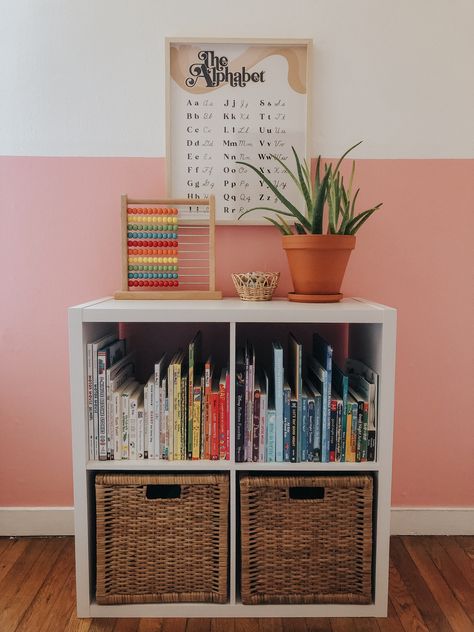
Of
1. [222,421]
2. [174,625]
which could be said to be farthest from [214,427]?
[174,625]

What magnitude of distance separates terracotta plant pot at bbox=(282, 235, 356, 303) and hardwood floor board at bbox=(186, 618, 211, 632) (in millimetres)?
988

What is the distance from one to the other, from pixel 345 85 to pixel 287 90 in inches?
8.2

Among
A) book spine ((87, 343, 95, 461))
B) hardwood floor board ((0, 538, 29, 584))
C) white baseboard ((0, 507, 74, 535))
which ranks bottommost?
hardwood floor board ((0, 538, 29, 584))

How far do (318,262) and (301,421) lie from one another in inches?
19.1

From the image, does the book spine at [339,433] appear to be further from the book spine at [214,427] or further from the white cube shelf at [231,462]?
the book spine at [214,427]

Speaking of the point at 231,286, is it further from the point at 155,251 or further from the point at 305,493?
the point at 305,493

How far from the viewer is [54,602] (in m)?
1.61

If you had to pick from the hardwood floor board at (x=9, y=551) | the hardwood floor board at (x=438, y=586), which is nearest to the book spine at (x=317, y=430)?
the hardwood floor board at (x=438, y=586)

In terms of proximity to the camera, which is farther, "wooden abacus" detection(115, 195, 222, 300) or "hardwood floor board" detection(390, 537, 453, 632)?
"wooden abacus" detection(115, 195, 222, 300)

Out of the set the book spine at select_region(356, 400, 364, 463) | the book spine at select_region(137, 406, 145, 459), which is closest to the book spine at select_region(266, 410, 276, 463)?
the book spine at select_region(356, 400, 364, 463)

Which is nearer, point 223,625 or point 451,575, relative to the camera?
point 223,625

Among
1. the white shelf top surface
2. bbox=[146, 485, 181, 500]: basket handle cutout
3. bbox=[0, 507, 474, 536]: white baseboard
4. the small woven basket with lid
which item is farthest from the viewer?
bbox=[0, 507, 474, 536]: white baseboard

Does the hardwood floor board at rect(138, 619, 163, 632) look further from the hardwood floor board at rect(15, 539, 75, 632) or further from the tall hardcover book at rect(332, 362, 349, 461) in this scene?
the tall hardcover book at rect(332, 362, 349, 461)

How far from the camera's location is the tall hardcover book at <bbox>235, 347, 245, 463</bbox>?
1.50 meters
